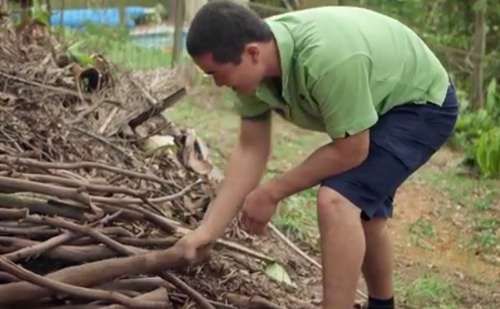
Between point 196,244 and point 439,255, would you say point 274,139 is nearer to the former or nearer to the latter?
point 439,255

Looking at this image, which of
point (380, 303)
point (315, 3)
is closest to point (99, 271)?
point (380, 303)

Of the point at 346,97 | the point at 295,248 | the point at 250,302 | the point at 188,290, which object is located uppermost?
the point at 346,97

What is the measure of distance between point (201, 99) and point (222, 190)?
16.2ft

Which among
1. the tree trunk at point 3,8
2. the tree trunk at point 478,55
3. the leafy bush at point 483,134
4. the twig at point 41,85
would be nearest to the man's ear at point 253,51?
the twig at point 41,85

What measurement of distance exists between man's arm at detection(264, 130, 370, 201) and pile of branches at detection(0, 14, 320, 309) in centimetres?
36

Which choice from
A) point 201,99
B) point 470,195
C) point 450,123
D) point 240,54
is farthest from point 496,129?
point 240,54

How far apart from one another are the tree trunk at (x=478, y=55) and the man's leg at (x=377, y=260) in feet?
19.0

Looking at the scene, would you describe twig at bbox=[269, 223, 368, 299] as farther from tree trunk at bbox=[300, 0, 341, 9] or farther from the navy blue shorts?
tree trunk at bbox=[300, 0, 341, 9]

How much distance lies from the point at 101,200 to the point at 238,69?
62 centimetres

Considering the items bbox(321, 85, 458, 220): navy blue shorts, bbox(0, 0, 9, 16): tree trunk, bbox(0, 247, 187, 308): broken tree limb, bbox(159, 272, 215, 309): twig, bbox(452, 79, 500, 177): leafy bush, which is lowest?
bbox(452, 79, 500, 177): leafy bush

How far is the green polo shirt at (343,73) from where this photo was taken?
2996 mm

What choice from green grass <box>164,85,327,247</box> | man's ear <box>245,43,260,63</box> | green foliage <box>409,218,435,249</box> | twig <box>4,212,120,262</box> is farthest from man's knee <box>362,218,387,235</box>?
green foliage <box>409,218,435,249</box>

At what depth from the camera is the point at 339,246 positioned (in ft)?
10.3

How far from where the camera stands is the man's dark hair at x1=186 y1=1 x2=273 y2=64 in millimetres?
2881
